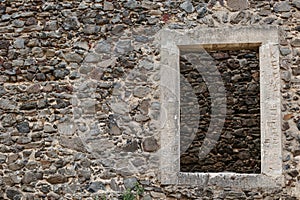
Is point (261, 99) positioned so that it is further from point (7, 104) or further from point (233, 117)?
point (233, 117)

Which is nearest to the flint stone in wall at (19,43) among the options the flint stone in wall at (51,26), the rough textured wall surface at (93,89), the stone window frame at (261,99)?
the rough textured wall surface at (93,89)

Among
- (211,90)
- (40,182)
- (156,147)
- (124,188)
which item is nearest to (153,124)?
(156,147)

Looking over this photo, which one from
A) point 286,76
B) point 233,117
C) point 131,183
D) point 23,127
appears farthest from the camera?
point 233,117

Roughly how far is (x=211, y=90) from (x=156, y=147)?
2962 mm

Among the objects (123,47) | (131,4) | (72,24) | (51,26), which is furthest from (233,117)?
(51,26)

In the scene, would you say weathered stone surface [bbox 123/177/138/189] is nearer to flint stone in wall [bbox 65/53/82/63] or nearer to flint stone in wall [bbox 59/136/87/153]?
flint stone in wall [bbox 59/136/87/153]

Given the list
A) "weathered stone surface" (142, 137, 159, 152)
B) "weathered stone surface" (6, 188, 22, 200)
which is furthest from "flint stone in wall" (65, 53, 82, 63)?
"weathered stone surface" (6, 188, 22, 200)

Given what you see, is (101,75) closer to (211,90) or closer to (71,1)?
(71,1)

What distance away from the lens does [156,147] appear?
4844 mm

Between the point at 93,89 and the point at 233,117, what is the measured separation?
3.18 metres

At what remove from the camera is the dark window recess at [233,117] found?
7.45 m

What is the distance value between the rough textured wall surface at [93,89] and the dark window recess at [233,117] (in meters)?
2.66

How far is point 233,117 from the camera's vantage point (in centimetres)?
752

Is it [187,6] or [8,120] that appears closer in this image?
[187,6]
